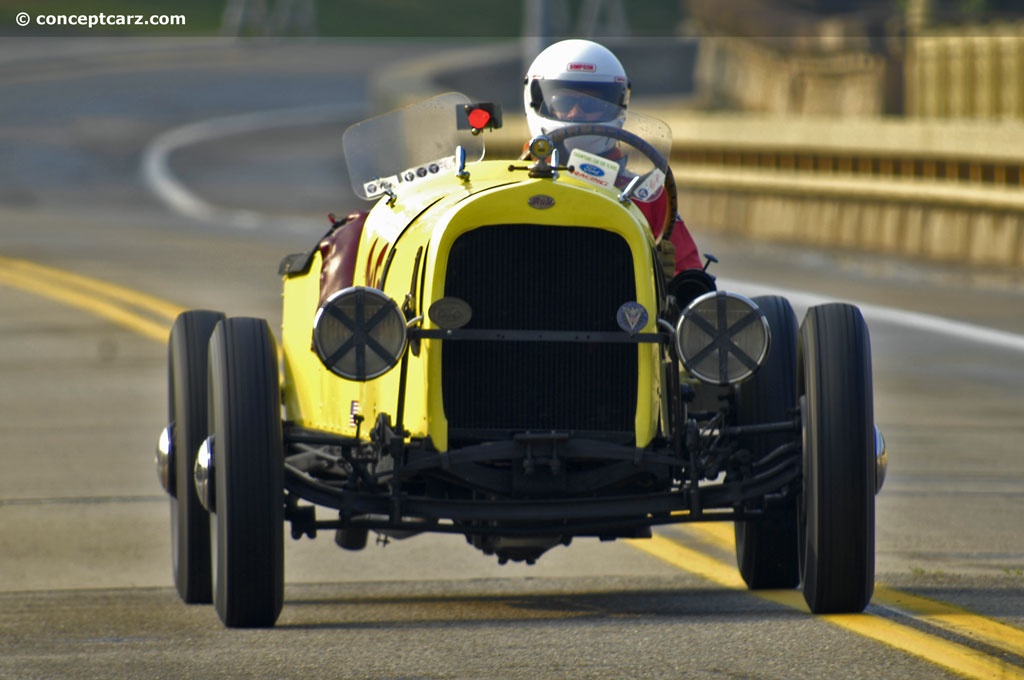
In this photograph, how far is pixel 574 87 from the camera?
8.66 m

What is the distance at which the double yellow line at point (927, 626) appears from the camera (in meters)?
6.32

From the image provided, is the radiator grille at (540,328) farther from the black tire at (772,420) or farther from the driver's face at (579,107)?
the driver's face at (579,107)

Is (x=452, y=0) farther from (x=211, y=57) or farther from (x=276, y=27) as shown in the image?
(x=211, y=57)

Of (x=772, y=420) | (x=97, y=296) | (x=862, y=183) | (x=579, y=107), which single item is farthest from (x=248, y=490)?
(x=862, y=183)

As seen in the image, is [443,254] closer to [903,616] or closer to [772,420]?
[772,420]

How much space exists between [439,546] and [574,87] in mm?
1924

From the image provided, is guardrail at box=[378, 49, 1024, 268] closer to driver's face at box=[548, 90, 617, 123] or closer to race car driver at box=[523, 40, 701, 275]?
race car driver at box=[523, 40, 701, 275]

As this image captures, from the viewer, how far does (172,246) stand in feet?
73.6

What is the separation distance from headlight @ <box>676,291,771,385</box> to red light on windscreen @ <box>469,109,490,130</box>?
49.2 inches

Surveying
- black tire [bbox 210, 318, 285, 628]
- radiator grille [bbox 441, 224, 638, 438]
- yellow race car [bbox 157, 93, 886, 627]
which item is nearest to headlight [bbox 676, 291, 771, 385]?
yellow race car [bbox 157, 93, 886, 627]

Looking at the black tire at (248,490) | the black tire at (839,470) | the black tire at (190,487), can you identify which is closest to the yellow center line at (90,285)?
the black tire at (190,487)

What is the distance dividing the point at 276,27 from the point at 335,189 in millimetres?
41036

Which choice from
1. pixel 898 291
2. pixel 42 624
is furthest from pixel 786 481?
pixel 898 291

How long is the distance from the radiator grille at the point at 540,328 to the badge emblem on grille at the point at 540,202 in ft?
0.22
